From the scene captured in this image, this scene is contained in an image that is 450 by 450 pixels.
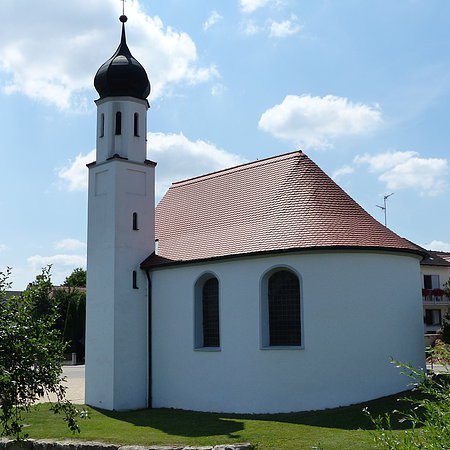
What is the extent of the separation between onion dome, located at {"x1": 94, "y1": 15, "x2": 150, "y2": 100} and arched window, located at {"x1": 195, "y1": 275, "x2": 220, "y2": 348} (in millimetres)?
7627

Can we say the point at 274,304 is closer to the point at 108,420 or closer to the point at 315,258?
the point at 315,258

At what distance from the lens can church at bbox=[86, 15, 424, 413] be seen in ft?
58.3

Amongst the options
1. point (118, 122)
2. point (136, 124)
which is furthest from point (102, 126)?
point (136, 124)

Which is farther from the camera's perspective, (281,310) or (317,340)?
(281,310)

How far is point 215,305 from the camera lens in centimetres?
2000

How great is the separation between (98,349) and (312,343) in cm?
778

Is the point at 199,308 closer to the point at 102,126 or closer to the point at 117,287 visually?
the point at 117,287

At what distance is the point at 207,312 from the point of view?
20297 mm

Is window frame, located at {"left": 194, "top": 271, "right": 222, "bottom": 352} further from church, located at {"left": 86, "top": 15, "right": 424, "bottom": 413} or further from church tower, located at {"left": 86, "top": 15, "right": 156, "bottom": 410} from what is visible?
church tower, located at {"left": 86, "top": 15, "right": 156, "bottom": 410}

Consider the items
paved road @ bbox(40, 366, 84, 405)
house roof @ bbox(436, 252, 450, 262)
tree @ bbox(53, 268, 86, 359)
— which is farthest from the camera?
house roof @ bbox(436, 252, 450, 262)

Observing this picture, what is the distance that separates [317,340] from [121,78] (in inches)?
465

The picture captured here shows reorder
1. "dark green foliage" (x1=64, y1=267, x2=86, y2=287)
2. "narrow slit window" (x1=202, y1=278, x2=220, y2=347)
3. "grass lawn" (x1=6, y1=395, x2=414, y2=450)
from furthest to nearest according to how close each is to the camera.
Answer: "dark green foliage" (x1=64, y1=267, x2=86, y2=287)
"narrow slit window" (x1=202, y1=278, x2=220, y2=347)
"grass lawn" (x1=6, y1=395, x2=414, y2=450)

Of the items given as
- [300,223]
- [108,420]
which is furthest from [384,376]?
[108,420]

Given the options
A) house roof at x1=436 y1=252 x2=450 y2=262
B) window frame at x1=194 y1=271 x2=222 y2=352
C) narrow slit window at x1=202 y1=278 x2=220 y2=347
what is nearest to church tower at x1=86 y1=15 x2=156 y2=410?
window frame at x1=194 y1=271 x2=222 y2=352
